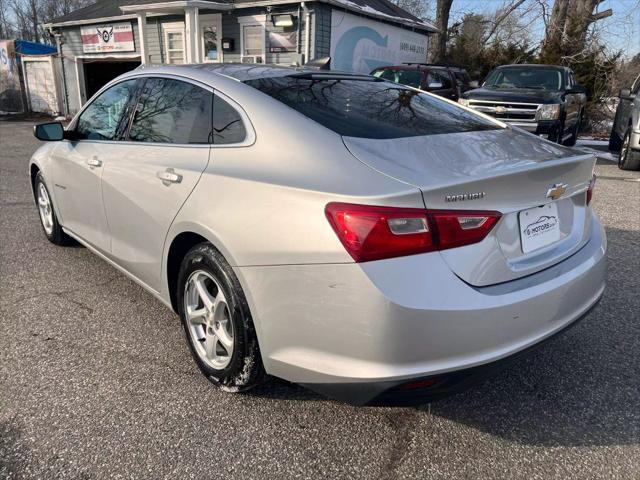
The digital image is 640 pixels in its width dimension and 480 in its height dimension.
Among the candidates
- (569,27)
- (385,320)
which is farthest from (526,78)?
(385,320)

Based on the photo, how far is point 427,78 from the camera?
39.2ft

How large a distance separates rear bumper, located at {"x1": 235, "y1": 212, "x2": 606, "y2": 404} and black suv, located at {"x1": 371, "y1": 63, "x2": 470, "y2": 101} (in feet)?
34.2

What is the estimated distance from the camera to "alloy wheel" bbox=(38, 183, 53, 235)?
459 cm

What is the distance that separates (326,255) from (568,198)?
50.4 inches

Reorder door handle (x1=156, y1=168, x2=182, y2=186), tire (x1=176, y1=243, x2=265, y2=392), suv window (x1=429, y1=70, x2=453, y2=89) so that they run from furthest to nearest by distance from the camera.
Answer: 1. suv window (x1=429, y1=70, x2=453, y2=89)
2. door handle (x1=156, y1=168, x2=182, y2=186)
3. tire (x1=176, y1=243, x2=265, y2=392)

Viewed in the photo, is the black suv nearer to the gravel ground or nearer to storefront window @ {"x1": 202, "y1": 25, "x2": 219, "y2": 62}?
storefront window @ {"x1": 202, "y1": 25, "x2": 219, "y2": 62}

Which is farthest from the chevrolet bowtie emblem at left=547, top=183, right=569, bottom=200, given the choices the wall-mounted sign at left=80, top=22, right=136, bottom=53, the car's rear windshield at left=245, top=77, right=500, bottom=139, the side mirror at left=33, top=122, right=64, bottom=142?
the wall-mounted sign at left=80, top=22, right=136, bottom=53

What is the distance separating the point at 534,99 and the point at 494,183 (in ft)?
27.1

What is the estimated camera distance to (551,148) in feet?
8.57

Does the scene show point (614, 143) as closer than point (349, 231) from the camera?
No

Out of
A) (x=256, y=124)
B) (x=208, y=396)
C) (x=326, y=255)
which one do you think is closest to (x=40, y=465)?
(x=208, y=396)

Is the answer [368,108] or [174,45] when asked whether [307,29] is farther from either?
[368,108]

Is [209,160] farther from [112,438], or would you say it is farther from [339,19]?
[339,19]

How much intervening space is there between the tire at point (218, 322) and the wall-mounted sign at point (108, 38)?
17.9m
